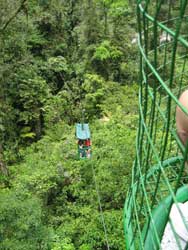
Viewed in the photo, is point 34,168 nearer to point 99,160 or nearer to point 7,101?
point 99,160

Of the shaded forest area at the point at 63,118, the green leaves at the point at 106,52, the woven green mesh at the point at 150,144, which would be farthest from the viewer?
the green leaves at the point at 106,52

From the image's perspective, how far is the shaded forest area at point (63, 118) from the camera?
3465mm

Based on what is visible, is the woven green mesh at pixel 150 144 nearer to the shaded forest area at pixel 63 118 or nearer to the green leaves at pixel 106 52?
the shaded forest area at pixel 63 118

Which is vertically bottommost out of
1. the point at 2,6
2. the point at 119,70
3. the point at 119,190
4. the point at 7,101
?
the point at 119,190

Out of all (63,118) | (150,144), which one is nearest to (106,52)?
(63,118)

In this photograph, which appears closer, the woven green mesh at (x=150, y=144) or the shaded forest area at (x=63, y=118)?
the woven green mesh at (x=150, y=144)

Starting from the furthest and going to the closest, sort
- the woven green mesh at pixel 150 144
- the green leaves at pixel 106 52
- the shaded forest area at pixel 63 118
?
the green leaves at pixel 106 52
the shaded forest area at pixel 63 118
the woven green mesh at pixel 150 144

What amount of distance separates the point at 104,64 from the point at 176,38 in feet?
23.1

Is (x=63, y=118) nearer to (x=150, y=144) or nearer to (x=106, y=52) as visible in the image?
(x=106, y=52)

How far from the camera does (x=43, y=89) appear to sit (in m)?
6.76

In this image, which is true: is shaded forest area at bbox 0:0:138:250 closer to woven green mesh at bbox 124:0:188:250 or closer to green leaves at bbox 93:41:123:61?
green leaves at bbox 93:41:123:61

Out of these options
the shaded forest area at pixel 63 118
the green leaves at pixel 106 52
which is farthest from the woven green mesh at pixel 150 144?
the green leaves at pixel 106 52

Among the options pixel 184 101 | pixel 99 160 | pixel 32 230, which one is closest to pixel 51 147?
pixel 99 160

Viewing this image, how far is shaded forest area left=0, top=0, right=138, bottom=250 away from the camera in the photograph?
346 centimetres
